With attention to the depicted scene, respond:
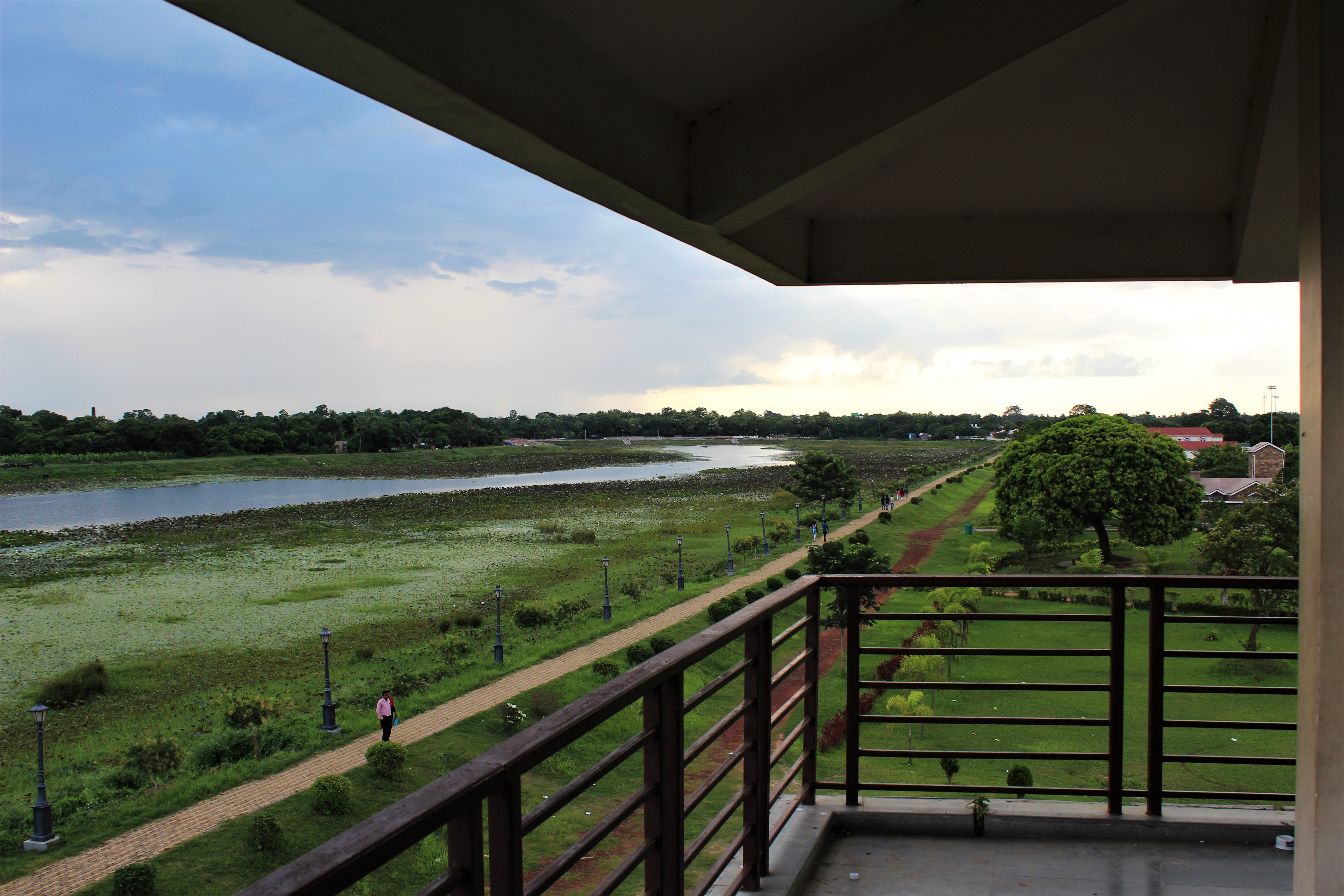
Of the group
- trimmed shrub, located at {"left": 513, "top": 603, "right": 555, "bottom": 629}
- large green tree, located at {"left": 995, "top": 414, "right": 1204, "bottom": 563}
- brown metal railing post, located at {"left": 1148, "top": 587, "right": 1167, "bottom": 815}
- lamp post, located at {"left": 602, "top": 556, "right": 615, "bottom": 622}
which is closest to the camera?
brown metal railing post, located at {"left": 1148, "top": 587, "right": 1167, "bottom": 815}

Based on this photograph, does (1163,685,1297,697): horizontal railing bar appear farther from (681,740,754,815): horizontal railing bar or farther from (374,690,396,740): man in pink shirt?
(374,690,396,740): man in pink shirt

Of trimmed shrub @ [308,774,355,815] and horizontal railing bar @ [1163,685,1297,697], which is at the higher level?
horizontal railing bar @ [1163,685,1297,697]

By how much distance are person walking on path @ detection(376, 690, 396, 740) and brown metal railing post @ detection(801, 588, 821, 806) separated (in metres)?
11.2

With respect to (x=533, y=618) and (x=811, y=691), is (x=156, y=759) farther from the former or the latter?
(x=811, y=691)

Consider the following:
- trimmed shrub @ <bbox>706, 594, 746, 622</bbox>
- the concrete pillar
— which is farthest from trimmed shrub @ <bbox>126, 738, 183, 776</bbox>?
the concrete pillar

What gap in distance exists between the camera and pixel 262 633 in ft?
72.2

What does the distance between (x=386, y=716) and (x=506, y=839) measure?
1263cm

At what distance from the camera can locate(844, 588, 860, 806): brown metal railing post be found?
236 centimetres

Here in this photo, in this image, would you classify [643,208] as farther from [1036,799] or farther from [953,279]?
[1036,799]

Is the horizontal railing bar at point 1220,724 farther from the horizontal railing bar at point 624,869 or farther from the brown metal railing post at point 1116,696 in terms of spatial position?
the horizontal railing bar at point 624,869

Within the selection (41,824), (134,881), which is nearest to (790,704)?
(134,881)

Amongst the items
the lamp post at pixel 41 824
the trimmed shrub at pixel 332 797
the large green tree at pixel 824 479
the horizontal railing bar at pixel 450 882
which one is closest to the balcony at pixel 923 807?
the horizontal railing bar at pixel 450 882

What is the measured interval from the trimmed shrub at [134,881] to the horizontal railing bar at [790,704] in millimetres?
9195

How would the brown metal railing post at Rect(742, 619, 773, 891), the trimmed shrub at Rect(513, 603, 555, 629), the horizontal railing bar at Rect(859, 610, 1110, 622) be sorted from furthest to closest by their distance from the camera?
the trimmed shrub at Rect(513, 603, 555, 629) < the horizontal railing bar at Rect(859, 610, 1110, 622) < the brown metal railing post at Rect(742, 619, 773, 891)
